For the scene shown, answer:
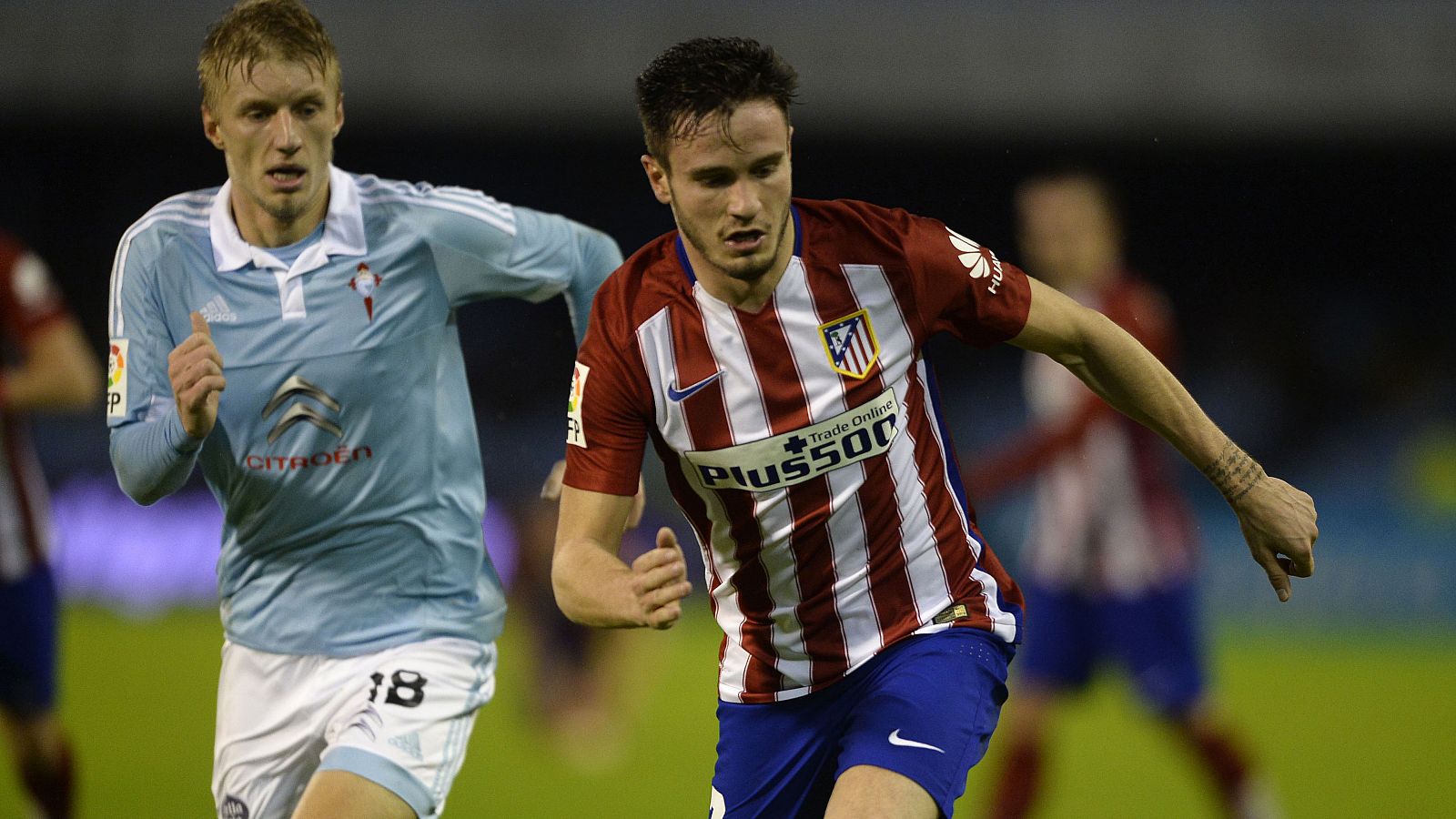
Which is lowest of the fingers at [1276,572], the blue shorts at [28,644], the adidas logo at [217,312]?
the blue shorts at [28,644]

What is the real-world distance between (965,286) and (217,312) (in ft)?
5.47

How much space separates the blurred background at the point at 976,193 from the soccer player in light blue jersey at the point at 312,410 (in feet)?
7.71

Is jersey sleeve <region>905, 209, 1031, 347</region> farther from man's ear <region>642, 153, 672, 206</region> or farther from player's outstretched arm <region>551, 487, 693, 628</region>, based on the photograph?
player's outstretched arm <region>551, 487, 693, 628</region>

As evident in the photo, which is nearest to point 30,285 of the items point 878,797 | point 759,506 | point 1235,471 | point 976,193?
point 976,193

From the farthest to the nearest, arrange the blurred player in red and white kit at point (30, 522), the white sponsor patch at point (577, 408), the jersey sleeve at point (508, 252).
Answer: the blurred player in red and white kit at point (30, 522) < the jersey sleeve at point (508, 252) < the white sponsor patch at point (577, 408)

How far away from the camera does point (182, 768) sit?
6258 mm

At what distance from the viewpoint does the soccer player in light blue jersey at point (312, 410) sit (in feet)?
10.8

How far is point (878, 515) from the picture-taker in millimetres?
2982

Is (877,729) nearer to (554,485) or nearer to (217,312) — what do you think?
(554,485)

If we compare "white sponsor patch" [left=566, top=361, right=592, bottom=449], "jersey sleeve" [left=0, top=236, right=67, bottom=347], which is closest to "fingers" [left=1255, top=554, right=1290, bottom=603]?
"white sponsor patch" [left=566, top=361, right=592, bottom=449]

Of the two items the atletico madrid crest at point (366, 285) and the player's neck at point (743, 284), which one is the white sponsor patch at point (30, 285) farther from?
the player's neck at point (743, 284)

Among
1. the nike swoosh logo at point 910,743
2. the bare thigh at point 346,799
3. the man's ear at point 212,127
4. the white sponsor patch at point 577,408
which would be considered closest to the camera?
the nike swoosh logo at point 910,743

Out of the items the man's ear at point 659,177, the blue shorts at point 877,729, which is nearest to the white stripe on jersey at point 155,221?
the man's ear at point 659,177

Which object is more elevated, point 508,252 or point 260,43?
point 260,43
